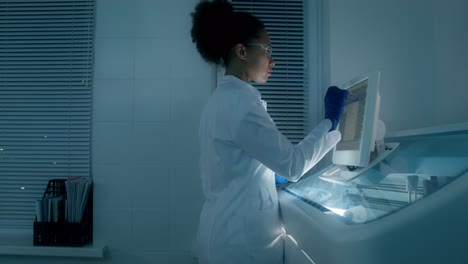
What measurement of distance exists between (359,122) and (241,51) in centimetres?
55

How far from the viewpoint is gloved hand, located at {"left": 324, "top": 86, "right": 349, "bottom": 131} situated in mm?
1258

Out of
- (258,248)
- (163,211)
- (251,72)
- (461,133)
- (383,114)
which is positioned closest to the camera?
(461,133)

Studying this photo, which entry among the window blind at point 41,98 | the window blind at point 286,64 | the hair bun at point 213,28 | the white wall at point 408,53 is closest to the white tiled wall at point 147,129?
the window blind at point 41,98

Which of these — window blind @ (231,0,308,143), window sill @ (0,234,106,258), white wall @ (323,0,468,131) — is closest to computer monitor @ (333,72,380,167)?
white wall @ (323,0,468,131)

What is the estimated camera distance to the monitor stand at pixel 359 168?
1190 millimetres

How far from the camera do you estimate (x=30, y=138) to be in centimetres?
221

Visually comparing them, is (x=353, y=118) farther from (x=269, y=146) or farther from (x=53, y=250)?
(x=53, y=250)

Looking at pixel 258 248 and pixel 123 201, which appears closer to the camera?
pixel 258 248

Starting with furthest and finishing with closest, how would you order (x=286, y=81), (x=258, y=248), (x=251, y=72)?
(x=286, y=81) < (x=251, y=72) < (x=258, y=248)

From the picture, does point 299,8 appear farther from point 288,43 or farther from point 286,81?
point 286,81

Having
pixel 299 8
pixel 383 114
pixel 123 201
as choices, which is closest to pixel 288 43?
pixel 299 8

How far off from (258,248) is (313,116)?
3.64 ft

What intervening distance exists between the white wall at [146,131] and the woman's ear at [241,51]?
2.32 ft

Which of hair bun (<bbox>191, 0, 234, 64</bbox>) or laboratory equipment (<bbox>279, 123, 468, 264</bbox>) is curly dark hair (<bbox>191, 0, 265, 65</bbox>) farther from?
laboratory equipment (<bbox>279, 123, 468, 264</bbox>)
